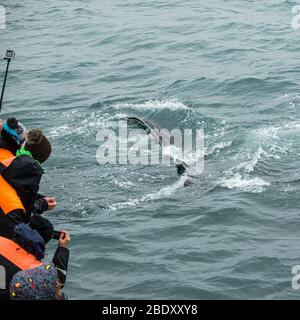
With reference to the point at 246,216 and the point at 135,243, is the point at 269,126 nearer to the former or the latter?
the point at 246,216

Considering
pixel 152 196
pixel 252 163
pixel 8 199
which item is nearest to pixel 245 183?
pixel 252 163

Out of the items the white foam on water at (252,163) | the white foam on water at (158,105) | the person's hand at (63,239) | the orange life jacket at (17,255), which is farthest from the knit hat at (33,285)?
the white foam on water at (158,105)

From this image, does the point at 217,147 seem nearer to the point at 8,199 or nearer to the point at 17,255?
the point at 8,199

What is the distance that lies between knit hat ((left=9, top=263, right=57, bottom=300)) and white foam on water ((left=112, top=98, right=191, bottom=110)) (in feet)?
43.7

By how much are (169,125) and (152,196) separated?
4.50 m

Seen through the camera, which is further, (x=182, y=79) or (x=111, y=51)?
(x=111, y=51)

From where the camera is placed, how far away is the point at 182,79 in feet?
72.0

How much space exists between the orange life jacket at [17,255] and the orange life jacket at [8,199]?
0.84 metres

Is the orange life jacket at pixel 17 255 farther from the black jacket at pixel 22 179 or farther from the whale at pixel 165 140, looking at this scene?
the whale at pixel 165 140

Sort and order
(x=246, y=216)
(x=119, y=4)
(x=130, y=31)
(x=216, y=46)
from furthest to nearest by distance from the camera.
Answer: (x=119, y=4) → (x=130, y=31) → (x=216, y=46) → (x=246, y=216)

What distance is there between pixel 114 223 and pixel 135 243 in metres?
0.91

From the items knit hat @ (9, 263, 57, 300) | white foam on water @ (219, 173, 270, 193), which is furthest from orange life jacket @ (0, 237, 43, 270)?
→ white foam on water @ (219, 173, 270, 193)

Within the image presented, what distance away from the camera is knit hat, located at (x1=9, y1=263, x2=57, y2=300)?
6141 mm
